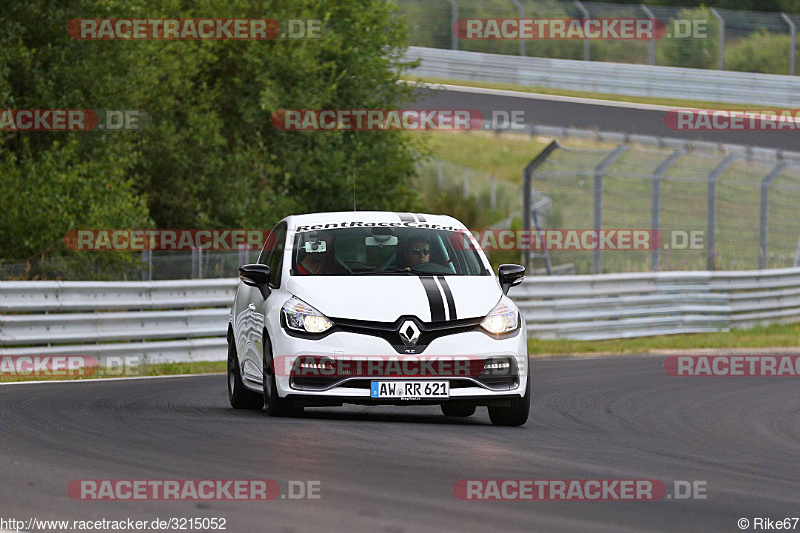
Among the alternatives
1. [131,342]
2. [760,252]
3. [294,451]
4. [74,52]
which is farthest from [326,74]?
[294,451]

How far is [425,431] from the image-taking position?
998 centimetres

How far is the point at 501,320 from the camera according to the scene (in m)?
10.4

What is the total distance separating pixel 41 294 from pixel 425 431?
8165mm

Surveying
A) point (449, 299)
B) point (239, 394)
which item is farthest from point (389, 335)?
point (239, 394)

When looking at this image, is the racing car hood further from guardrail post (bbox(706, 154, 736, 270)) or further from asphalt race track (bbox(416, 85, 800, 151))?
asphalt race track (bbox(416, 85, 800, 151))

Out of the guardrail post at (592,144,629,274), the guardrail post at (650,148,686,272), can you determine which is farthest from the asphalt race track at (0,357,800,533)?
the guardrail post at (650,148,686,272)

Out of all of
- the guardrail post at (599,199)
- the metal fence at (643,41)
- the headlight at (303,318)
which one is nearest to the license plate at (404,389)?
the headlight at (303,318)

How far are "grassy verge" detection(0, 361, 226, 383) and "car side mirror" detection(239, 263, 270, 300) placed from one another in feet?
17.6

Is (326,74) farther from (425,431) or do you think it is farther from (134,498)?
(134,498)

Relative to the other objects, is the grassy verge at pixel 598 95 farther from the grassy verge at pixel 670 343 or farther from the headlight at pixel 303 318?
the headlight at pixel 303 318

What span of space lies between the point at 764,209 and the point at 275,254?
16.7 metres

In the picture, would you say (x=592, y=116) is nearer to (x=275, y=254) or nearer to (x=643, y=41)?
(x=643, y=41)

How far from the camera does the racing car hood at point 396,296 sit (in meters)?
10.1

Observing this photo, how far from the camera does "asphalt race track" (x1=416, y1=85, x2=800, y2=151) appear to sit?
38.8 meters
